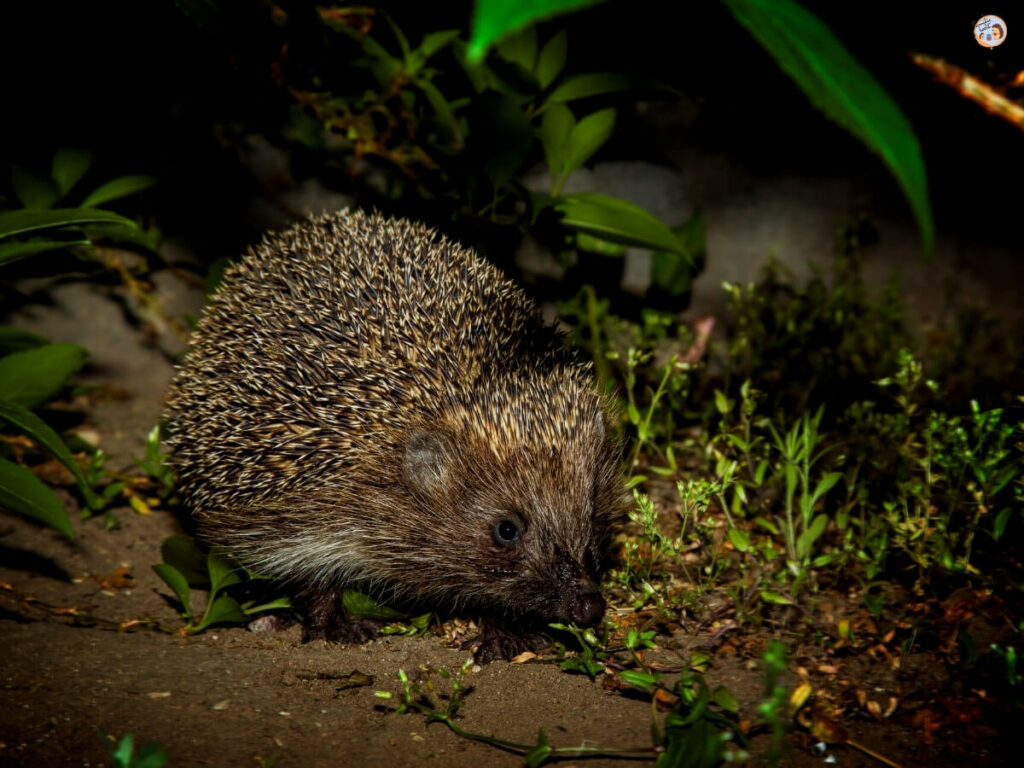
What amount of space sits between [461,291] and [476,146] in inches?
33.7

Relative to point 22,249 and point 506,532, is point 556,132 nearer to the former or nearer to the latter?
point 506,532

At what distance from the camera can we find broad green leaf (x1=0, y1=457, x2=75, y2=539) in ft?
10.1

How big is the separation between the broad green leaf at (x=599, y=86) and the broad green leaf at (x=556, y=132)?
0.36ft

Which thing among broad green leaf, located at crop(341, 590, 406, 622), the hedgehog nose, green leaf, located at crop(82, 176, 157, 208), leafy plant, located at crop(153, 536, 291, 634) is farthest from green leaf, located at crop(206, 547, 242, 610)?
green leaf, located at crop(82, 176, 157, 208)

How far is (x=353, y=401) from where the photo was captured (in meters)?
3.71

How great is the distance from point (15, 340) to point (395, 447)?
6.88 feet

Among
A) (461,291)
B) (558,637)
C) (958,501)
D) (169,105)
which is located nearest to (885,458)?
(958,501)

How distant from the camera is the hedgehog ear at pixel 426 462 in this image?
3713 millimetres

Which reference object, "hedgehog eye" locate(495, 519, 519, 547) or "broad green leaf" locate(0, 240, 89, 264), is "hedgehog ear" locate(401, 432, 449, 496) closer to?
"hedgehog eye" locate(495, 519, 519, 547)

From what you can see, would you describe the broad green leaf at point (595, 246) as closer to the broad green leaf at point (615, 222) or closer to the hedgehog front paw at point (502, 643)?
the broad green leaf at point (615, 222)

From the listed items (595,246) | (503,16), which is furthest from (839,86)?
(595,246)

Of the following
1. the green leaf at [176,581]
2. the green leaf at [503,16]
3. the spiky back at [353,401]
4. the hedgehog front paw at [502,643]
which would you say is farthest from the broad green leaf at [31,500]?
the green leaf at [503,16]

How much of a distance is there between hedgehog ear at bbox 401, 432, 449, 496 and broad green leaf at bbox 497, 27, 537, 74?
1972 mm

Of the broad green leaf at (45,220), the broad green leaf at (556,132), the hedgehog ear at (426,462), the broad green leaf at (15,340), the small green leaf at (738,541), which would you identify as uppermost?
the broad green leaf at (556,132)
